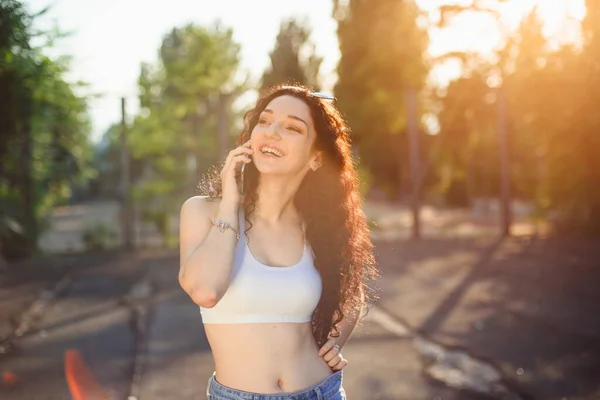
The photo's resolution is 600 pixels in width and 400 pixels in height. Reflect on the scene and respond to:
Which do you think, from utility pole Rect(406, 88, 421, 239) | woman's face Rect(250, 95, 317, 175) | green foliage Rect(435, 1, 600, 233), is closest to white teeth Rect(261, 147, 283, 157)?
woman's face Rect(250, 95, 317, 175)

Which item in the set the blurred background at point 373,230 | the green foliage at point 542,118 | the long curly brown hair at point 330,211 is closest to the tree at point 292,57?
the blurred background at point 373,230

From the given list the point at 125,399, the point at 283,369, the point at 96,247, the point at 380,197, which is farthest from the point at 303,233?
the point at 380,197

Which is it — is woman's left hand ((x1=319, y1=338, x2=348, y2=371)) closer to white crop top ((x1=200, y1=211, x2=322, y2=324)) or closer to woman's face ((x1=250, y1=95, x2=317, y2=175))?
white crop top ((x1=200, y1=211, x2=322, y2=324))

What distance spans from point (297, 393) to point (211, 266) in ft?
1.82

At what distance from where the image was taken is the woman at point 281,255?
2.59 metres

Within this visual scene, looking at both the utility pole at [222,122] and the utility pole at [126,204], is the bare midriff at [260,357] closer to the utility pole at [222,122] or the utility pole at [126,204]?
the utility pole at [222,122]

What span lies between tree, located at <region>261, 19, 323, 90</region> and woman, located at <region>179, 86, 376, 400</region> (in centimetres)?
3694

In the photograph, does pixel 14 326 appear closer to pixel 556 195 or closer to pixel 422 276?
pixel 422 276

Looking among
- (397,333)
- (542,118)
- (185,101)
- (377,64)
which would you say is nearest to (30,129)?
(397,333)

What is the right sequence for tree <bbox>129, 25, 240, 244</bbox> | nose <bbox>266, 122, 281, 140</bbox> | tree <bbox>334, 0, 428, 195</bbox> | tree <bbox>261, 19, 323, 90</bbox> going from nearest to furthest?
nose <bbox>266, 122, 281, 140</bbox>, tree <bbox>334, 0, 428, 195</bbox>, tree <bbox>129, 25, 240, 244</bbox>, tree <bbox>261, 19, 323, 90</bbox>

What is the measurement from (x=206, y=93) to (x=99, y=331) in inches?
1029

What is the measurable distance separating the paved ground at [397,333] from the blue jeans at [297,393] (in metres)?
3.67

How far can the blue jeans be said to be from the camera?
259 cm

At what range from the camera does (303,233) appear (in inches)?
118
